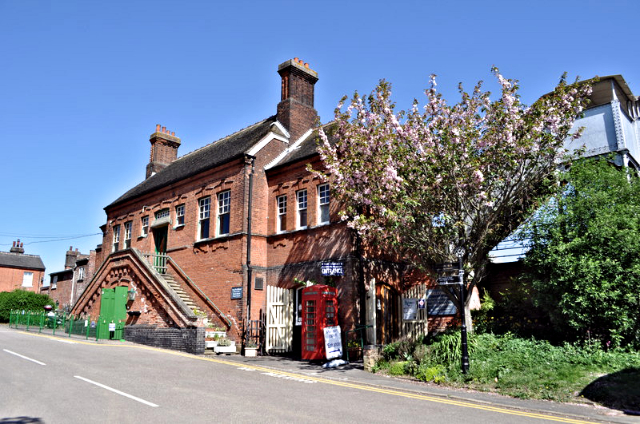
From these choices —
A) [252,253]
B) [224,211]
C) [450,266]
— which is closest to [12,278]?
[224,211]

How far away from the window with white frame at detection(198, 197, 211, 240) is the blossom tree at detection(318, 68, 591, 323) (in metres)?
10.1

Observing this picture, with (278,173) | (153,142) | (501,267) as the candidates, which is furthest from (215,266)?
(153,142)

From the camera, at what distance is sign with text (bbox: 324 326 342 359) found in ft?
50.3

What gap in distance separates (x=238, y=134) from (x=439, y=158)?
16.3 metres

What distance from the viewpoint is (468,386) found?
1132cm

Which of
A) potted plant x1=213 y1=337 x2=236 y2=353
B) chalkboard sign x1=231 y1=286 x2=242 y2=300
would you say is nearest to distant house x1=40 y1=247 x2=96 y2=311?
chalkboard sign x1=231 y1=286 x2=242 y2=300

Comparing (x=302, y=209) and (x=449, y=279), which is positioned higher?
(x=302, y=209)

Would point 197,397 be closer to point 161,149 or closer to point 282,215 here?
point 282,215

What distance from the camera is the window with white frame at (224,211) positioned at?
2158cm

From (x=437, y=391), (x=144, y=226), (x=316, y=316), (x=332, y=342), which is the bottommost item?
(x=437, y=391)

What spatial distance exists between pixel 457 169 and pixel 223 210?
12.1m

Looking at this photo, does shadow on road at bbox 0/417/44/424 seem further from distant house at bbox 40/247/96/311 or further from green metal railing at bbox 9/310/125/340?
distant house at bbox 40/247/96/311

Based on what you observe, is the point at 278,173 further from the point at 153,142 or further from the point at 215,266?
the point at 153,142

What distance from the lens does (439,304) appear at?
1733cm
